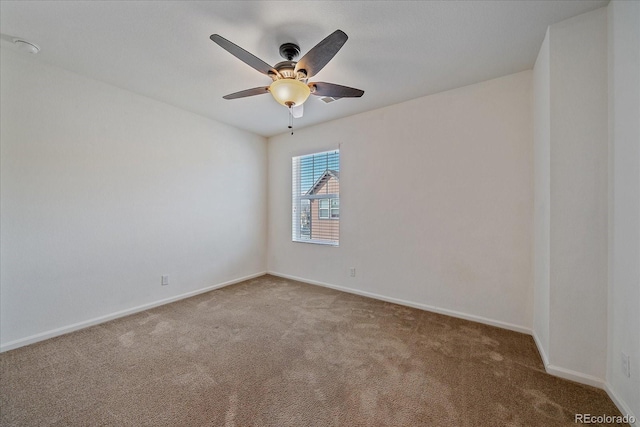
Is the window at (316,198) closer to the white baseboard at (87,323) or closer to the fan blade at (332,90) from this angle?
the fan blade at (332,90)

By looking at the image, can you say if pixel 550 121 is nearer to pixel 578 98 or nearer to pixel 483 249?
pixel 578 98

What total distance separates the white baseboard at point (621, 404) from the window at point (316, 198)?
278 cm

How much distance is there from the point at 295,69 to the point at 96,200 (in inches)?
99.1

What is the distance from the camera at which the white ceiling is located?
163cm

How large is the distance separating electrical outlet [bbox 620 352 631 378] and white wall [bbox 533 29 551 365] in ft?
1.28

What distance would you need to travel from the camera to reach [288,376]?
5.78 feet

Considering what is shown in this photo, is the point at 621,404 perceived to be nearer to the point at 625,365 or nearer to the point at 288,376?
the point at 625,365

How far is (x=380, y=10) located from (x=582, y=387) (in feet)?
9.50

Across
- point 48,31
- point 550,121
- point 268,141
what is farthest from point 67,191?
point 550,121

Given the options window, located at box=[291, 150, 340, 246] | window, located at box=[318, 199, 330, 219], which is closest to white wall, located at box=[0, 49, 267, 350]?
window, located at box=[291, 150, 340, 246]

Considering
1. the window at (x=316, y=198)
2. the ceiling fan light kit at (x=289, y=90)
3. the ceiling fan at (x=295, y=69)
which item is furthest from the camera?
the window at (x=316, y=198)

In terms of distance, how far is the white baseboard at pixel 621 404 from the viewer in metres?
1.32

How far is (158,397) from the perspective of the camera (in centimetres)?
156

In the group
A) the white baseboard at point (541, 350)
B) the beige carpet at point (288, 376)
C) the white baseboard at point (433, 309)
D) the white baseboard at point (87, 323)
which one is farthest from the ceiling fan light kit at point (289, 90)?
the white baseboard at point (87, 323)
